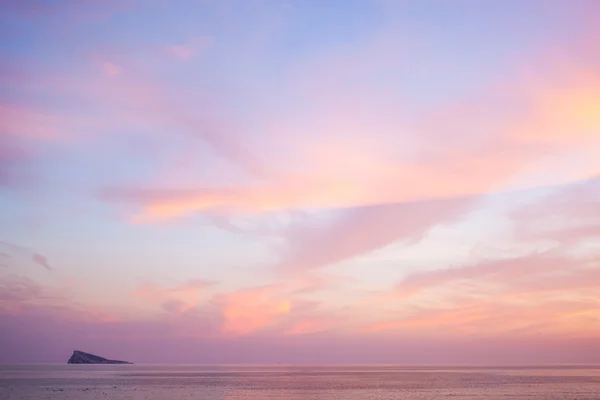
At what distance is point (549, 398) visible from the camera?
9288cm

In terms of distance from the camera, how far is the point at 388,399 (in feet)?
304

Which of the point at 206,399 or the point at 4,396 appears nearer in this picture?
the point at 206,399

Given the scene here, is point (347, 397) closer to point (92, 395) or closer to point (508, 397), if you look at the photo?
point (508, 397)

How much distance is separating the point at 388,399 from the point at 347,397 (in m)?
9.25

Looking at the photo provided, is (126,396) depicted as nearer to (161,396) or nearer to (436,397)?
(161,396)

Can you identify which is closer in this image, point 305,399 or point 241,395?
point 305,399

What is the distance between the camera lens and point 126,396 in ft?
321

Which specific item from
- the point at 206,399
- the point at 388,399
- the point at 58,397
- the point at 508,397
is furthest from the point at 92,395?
the point at 508,397

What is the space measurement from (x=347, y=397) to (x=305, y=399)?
9.36m

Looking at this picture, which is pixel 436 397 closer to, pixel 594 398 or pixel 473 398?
pixel 473 398

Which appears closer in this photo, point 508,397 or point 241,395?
point 508,397

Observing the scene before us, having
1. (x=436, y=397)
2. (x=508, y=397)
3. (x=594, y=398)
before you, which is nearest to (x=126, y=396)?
(x=436, y=397)

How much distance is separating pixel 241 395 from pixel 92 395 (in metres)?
26.7

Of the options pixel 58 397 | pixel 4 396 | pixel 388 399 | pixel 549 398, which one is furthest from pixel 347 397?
pixel 4 396
